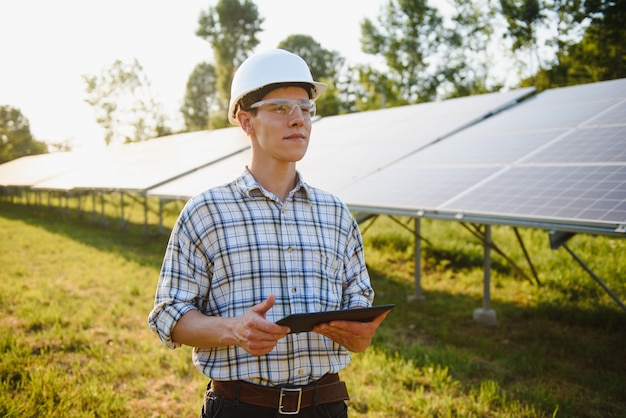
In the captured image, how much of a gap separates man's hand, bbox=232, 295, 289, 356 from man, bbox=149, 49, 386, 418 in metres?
0.10

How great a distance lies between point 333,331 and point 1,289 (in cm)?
706

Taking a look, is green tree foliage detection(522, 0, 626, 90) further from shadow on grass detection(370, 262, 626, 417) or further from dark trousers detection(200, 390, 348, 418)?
dark trousers detection(200, 390, 348, 418)

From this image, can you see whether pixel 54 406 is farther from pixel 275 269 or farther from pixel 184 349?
pixel 275 269

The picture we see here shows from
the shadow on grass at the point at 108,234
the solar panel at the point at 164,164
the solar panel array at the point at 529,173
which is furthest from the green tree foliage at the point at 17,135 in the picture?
the solar panel array at the point at 529,173

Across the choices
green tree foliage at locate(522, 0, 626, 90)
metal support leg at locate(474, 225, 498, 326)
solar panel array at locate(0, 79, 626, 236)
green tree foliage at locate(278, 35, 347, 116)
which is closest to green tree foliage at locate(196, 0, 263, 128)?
green tree foliage at locate(278, 35, 347, 116)

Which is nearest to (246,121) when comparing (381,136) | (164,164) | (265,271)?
(265,271)

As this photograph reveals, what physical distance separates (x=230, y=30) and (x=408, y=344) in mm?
34431

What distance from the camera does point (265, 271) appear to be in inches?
67.7

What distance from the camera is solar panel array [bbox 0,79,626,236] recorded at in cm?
374

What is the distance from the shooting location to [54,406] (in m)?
3.62

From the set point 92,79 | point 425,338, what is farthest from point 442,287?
point 92,79

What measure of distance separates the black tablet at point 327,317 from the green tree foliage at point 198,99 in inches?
2034

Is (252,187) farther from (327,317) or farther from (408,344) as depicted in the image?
(408,344)

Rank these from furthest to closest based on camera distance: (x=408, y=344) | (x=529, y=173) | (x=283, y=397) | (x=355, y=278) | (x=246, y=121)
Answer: (x=408, y=344) → (x=529, y=173) → (x=355, y=278) → (x=246, y=121) → (x=283, y=397)
